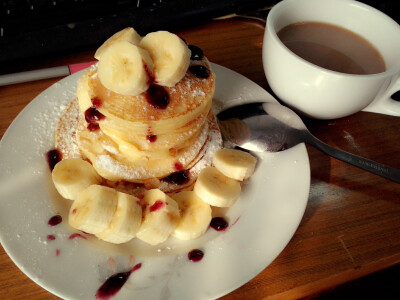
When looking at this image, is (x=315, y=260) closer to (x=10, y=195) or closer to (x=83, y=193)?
(x=83, y=193)

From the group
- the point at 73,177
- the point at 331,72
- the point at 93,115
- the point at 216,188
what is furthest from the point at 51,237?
the point at 331,72

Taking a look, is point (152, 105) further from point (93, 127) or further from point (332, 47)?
point (332, 47)

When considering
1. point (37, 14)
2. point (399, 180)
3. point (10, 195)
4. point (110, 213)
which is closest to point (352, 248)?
point (399, 180)

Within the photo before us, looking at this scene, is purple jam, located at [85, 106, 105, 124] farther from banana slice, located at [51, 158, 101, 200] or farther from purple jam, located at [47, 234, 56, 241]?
purple jam, located at [47, 234, 56, 241]

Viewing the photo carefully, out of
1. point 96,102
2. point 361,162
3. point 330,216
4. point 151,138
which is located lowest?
point 330,216

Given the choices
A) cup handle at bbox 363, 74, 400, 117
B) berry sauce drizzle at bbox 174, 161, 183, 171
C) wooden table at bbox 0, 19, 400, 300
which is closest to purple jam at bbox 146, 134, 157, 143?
berry sauce drizzle at bbox 174, 161, 183, 171

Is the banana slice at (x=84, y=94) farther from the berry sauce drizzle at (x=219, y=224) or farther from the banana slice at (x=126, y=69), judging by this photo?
the berry sauce drizzle at (x=219, y=224)

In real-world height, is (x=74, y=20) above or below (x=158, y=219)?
above
